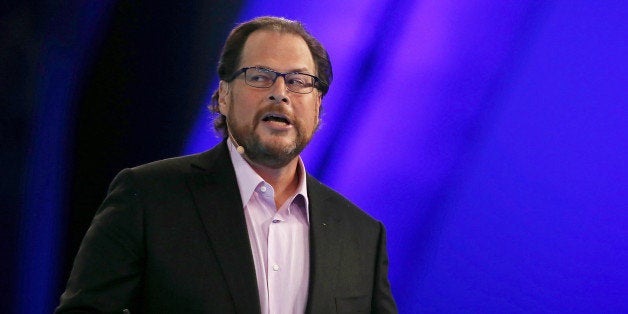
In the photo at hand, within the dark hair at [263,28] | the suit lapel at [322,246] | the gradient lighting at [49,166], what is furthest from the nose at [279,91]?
the gradient lighting at [49,166]

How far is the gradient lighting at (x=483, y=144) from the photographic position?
2.31m

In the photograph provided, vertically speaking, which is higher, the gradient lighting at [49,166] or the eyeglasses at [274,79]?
the eyeglasses at [274,79]

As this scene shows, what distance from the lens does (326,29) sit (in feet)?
7.92

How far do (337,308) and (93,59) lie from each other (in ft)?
4.30

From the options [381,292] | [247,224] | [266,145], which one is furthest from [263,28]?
[381,292]

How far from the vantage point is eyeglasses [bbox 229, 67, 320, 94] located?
1.61 metres

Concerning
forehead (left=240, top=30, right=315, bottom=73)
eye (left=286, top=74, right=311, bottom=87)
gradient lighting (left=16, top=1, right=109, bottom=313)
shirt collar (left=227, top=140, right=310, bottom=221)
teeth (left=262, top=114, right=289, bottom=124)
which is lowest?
gradient lighting (left=16, top=1, right=109, bottom=313)

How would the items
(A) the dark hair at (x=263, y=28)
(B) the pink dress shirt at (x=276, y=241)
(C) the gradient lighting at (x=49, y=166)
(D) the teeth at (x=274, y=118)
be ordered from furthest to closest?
(C) the gradient lighting at (x=49, y=166) → (A) the dark hair at (x=263, y=28) → (D) the teeth at (x=274, y=118) → (B) the pink dress shirt at (x=276, y=241)

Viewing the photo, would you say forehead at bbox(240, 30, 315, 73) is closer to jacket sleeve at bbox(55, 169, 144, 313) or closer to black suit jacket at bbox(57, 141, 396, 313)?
black suit jacket at bbox(57, 141, 396, 313)

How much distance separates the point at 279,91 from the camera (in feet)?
5.19

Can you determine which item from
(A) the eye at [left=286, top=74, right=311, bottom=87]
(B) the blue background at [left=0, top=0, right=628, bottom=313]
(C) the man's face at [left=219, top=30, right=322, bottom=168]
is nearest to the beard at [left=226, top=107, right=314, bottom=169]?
(C) the man's face at [left=219, top=30, right=322, bottom=168]

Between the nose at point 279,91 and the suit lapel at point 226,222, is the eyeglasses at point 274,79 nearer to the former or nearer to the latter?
the nose at point 279,91

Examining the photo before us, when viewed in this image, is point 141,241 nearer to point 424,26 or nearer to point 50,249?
point 50,249

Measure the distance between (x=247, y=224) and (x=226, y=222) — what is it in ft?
0.27
